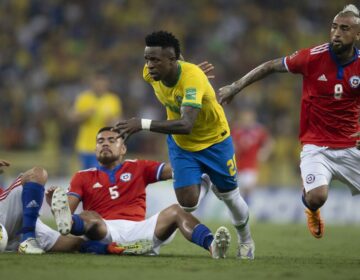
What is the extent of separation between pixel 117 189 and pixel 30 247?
109 centimetres

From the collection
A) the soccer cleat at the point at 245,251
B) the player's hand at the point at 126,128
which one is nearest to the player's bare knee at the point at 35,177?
the player's hand at the point at 126,128

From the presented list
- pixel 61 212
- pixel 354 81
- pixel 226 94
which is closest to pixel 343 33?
pixel 354 81

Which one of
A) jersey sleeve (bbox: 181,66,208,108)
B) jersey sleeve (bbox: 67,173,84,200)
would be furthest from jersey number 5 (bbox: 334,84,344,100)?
jersey sleeve (bbox: 67,173,84,200)

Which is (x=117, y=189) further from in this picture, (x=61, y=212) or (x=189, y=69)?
(x=189, y=69)

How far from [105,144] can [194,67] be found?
1.30 meters

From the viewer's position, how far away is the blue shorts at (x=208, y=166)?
780 cm

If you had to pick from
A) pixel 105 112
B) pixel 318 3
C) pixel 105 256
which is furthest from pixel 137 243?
pixel 318 3

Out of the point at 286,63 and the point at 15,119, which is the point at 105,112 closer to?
the point at 15,119

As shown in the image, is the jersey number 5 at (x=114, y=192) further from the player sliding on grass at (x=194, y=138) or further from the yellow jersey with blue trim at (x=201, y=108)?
the yellow jersey with blue trim at (x=201, y=108)

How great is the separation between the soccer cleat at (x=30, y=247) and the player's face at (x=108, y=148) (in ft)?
3.69

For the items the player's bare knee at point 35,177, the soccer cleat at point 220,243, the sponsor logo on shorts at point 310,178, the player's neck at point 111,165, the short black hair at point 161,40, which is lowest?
the soccer cleat at point 220,243

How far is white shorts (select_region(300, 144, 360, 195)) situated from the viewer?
8.07m

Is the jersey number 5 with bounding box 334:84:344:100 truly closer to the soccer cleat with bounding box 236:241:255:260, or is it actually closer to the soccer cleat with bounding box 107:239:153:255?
the soccer cleat with bounding box 236:241:255:260

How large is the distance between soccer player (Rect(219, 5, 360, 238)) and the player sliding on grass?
367 mm
